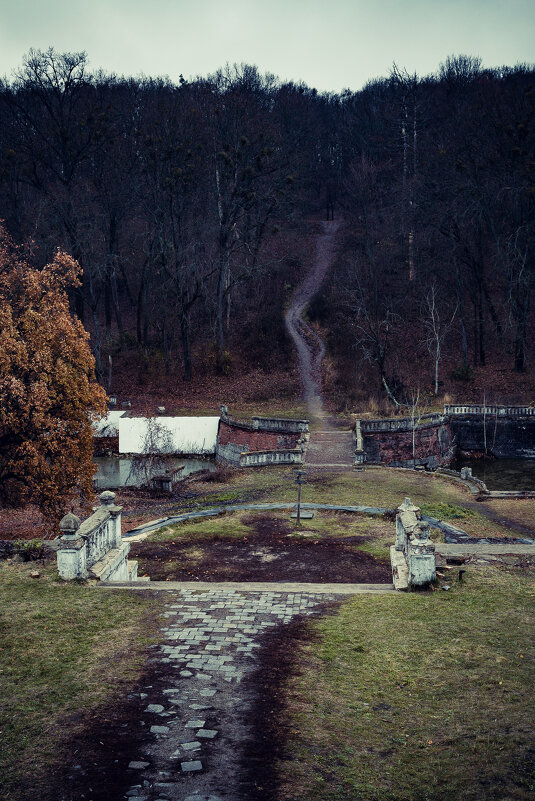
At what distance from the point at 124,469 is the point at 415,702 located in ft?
87.0

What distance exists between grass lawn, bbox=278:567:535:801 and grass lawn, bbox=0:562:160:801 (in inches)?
91.9

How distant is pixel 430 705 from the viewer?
782cm

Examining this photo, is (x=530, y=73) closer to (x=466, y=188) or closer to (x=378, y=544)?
(x=466, y=188)

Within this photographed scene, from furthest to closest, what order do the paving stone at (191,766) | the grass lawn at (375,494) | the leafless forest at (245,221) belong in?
the leafless forest at (245,221), the grass lawn at (375,494), the paving stone at (191,766)

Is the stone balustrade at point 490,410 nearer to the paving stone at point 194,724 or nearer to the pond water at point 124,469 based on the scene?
the pond water at point 124,469

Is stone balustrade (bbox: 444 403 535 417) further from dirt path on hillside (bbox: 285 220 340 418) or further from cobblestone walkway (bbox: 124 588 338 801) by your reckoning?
cobblestone walkway (bbox: 124 588 338 801)

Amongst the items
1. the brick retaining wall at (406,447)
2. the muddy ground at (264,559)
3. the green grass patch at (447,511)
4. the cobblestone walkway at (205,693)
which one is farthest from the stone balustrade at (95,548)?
the brick retaining wall at (406,447)

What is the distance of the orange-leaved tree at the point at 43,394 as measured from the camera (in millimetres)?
18469

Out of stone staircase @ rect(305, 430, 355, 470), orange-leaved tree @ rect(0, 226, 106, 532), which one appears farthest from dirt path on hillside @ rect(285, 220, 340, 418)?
orange-leaved tree @ rect(0, 226, 106, 532)

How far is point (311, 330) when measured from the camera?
1950 inches

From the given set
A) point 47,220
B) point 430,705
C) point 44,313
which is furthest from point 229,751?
point 47,220

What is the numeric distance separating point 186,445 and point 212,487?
8828 mm

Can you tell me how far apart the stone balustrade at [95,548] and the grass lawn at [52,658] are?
0.38m

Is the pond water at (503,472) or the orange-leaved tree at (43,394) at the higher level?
the orange-leaved tree at (43,394)
